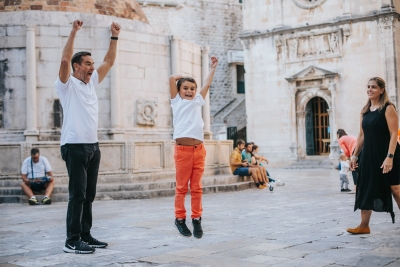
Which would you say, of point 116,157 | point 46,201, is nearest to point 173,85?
point 46,201

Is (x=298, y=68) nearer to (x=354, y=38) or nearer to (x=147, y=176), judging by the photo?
(x=354, y=38)

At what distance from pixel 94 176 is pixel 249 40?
1053 inches

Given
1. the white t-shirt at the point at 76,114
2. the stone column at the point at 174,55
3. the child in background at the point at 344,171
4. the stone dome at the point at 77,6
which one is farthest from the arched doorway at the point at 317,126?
the white t-shirt at the point at 76,114

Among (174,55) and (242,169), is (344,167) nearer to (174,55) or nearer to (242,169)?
(242,169)

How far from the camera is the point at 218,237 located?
6340 mm

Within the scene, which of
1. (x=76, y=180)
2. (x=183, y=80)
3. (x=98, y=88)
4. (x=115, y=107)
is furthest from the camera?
(x=98, y=88)

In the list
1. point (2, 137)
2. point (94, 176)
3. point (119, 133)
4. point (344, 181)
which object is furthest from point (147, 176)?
point (94, 176)

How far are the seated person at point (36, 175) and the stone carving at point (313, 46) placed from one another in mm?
20562

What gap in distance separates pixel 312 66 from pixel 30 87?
19.4 m

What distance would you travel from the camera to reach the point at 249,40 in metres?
31.7

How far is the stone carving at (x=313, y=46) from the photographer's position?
1137 inches

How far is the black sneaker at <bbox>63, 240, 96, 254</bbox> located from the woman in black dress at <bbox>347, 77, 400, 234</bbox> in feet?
9.49

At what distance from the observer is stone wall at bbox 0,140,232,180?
473 inches

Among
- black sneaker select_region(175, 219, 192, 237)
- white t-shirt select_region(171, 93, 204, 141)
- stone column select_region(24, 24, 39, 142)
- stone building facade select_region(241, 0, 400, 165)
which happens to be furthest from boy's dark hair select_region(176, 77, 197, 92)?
stone building facade select_region(241, 0, 400, 165)
